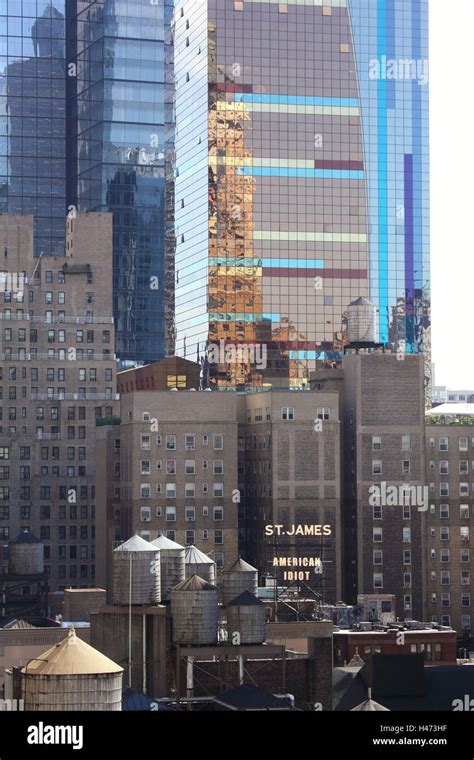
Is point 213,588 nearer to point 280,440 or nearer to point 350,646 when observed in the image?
point 350,646

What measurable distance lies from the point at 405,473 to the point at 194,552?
46487 mm

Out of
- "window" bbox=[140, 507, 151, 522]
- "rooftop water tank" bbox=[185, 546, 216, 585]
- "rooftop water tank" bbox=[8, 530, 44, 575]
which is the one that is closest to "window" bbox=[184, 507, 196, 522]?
"window" bbox=[140, 507, 151, 522]

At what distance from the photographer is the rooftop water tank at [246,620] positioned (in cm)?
10956

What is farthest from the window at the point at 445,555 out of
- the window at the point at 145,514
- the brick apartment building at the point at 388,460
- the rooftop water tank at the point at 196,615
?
the rooftop water tank at the point at 196,615

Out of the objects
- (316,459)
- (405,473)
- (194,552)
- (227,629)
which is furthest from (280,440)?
(227,629)

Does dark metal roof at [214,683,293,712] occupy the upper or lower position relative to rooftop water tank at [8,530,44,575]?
lower

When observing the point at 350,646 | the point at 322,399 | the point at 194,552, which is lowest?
the point at 350,646

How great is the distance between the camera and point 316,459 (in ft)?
548

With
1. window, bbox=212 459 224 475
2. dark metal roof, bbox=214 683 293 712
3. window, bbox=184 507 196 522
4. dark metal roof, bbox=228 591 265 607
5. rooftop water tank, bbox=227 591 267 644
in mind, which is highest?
window, bbox=212 459 224 475

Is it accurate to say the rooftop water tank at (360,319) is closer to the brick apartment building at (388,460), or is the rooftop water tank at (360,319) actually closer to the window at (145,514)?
the brick apartment building at (388,460)

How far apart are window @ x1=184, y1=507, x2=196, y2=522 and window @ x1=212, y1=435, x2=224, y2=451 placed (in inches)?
291

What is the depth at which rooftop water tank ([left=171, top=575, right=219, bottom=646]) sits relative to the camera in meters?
107

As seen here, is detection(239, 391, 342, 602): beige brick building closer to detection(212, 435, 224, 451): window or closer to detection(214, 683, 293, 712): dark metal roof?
detection(212, 435, 224, 451): window

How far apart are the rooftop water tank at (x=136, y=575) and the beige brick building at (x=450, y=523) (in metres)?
63.6
